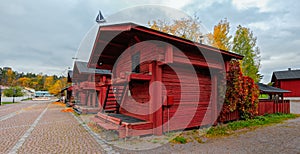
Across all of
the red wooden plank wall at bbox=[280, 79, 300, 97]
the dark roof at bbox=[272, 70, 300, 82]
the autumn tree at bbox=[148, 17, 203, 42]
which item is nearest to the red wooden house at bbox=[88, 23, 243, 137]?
the autumn tree at bbox=[148, 17, 203, 42]

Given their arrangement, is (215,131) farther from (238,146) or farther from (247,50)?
(247,50)

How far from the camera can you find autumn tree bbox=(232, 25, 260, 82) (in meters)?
17.5

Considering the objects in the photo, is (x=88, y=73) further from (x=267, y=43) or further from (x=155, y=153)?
(x=267, y=43)

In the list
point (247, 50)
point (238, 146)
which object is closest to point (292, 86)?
point (247, 50)

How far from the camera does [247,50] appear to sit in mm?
17625

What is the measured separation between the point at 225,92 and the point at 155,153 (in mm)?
5064

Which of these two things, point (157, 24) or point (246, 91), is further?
point (157, 24)

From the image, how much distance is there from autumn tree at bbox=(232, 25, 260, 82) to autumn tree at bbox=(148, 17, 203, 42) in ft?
13.7

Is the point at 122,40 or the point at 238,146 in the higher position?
the point at 122,40

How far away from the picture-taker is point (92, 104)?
15.5 metres

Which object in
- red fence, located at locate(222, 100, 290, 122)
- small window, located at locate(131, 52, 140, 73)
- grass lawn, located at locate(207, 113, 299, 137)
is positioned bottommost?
grass lawn, located at locate(207, 113, 299, 137)

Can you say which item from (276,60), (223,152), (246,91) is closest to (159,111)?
(223,152)

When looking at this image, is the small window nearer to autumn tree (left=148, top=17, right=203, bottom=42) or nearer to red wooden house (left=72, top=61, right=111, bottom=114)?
red wooden house (left=72, top=61, right=111, bottom=114)

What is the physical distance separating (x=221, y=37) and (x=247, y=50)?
3460 millimetres
